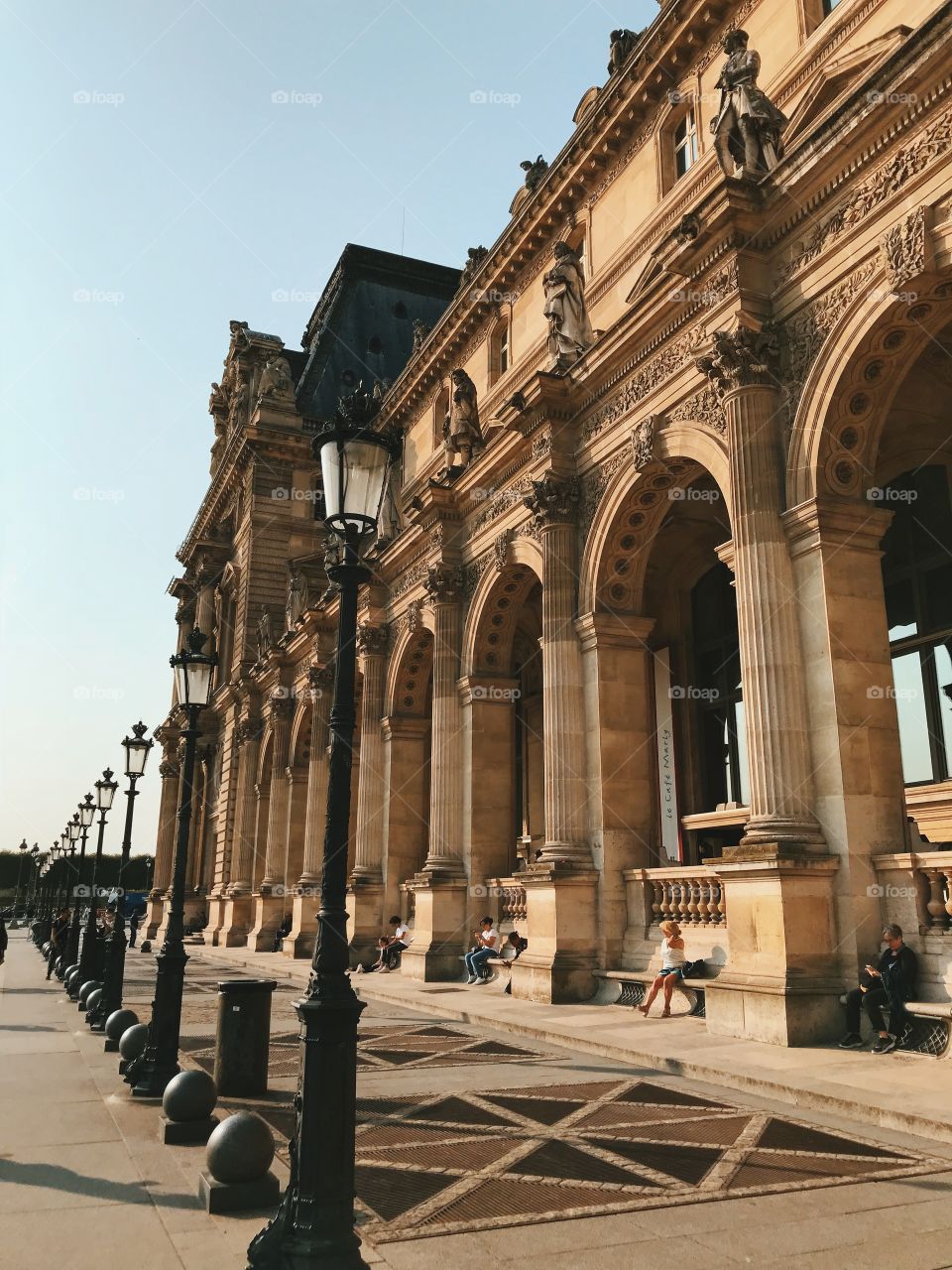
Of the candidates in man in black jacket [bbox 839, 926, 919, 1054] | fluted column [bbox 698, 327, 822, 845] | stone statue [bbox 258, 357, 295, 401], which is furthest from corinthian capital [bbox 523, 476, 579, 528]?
stone statue [bbox 258, 357, 295, 401]

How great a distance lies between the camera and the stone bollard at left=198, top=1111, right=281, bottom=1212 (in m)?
5.27

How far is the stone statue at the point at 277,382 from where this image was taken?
45375 millimetres

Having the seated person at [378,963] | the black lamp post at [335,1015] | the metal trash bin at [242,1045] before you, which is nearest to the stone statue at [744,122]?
the black lamp post at [335,1015]

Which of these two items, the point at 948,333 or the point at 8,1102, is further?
the point at 948,333

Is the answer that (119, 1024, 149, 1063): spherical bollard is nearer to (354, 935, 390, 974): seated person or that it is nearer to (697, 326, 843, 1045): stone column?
(697, 326, 843, 1045): stone column

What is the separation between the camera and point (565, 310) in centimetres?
1900

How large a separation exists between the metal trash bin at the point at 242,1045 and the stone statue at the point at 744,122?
41.0 ft

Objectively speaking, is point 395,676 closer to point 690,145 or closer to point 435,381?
point 435,381

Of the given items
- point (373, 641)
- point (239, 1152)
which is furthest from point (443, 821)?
point (239, 1152)

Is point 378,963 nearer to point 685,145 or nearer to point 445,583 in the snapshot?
point 445,583

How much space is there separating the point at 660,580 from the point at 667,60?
34.7ft

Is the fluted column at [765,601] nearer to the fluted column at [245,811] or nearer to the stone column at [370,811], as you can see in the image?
the stone column at [370,811]

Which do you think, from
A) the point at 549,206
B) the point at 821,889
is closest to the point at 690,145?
the point at 549,206

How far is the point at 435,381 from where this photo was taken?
3067 cm
